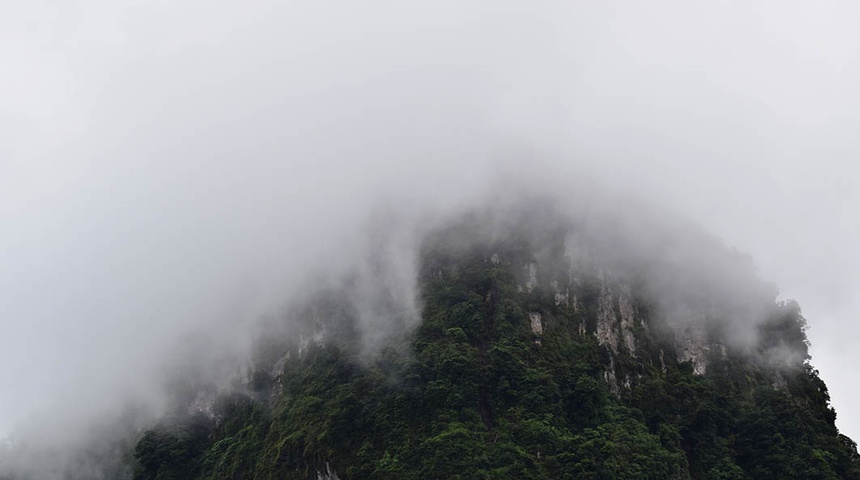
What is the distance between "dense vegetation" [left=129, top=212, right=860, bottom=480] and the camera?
91.5 meters

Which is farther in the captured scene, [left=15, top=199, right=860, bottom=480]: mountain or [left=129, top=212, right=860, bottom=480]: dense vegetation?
[left=15, top=199, right=860, bottom=480]: mountain

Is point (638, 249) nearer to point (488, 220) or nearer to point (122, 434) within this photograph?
point (488, 220)

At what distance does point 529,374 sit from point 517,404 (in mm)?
4496

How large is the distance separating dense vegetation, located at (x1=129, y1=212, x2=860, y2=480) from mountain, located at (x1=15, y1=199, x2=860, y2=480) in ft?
0.90

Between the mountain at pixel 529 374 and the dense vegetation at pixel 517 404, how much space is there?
0.27 m

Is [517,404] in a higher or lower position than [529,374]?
lower

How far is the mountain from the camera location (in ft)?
307

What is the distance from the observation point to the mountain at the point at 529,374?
307 feet

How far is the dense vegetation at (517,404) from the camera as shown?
91.5 m

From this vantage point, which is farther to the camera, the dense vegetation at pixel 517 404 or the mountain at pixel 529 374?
the mountain at pixel 529 374

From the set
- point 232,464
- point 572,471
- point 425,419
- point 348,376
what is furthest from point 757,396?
point 232,464

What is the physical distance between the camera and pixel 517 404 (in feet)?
316

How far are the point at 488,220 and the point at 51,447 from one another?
340 feet

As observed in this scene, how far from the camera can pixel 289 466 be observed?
101 m
